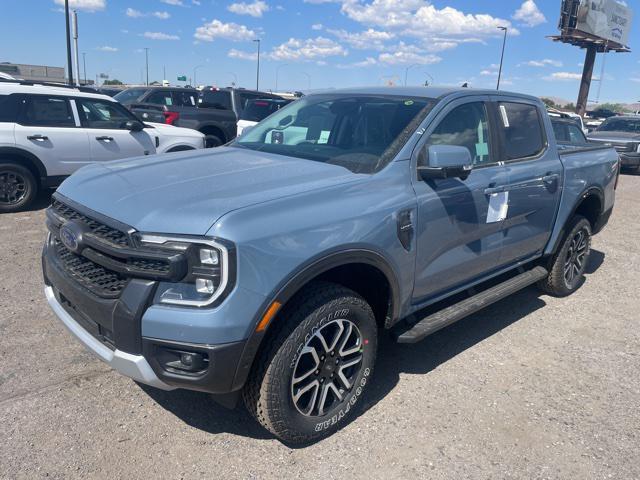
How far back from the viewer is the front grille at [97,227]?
253cm

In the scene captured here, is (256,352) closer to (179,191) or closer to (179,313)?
(179,313)

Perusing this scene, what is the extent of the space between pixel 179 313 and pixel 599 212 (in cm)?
478

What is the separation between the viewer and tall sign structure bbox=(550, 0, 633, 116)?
39594mm

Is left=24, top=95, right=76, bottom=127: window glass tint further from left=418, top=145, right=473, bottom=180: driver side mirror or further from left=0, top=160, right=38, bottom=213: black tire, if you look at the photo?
left=418, top=145, right=473, bottom=180: driver side mirror

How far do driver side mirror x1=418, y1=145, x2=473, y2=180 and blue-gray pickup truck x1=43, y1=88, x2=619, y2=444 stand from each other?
0.01m

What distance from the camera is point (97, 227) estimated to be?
270 centimetres

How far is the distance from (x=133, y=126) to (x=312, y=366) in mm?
6612

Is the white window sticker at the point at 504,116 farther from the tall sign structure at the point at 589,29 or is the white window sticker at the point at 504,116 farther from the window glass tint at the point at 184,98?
the tall sign structure at the point at 589,29

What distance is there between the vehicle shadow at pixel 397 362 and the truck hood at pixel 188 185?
129 centimetres

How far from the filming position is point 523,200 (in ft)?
13.8

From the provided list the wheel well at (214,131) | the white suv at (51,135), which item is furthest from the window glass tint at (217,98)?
the white suv at (51,135)

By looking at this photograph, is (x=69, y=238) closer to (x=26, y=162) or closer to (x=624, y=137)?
(x=26, y=162)

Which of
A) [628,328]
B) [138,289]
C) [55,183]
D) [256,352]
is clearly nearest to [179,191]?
[138,289]

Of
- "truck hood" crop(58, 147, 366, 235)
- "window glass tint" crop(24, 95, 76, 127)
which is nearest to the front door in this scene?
"truck hood" crop(58, 147, 366, 235)
